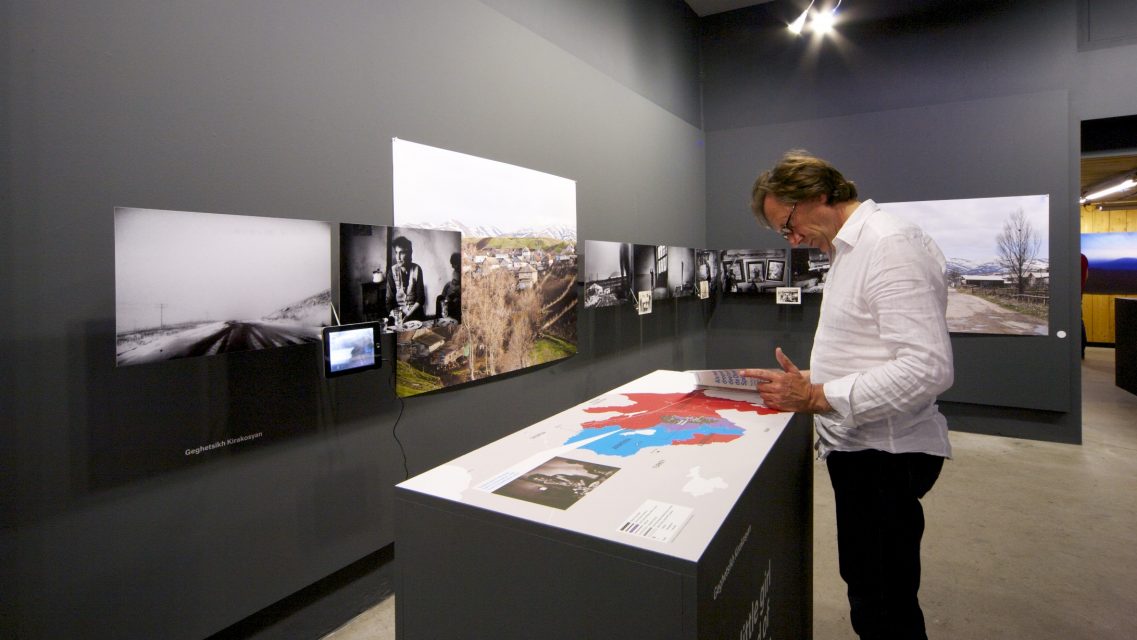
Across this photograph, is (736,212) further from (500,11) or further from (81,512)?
(81,512)

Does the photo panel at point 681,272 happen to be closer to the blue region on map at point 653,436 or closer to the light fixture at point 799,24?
the light fixture at point 799,24

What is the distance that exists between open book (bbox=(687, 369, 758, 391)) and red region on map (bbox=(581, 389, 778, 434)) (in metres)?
0.04

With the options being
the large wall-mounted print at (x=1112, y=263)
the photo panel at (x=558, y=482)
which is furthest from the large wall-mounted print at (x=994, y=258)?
the large wall-mounted print at (x=1112, y=263)

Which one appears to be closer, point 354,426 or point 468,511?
point 468,511

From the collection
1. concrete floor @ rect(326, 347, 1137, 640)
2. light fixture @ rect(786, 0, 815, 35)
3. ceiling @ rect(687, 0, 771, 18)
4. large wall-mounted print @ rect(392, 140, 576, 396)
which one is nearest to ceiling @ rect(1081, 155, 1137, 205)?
light fixture @ rect(786, 0, 815, 35)

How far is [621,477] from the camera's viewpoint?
46.8 inches

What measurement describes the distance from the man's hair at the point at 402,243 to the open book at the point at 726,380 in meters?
1.26

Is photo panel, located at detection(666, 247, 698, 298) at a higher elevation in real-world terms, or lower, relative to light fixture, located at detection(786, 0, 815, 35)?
lower

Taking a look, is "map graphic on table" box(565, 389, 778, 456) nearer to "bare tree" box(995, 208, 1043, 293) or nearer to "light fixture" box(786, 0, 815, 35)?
"bare tree" box(995, 208, 1043, 293)

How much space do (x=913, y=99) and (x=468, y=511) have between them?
5498 millimetres

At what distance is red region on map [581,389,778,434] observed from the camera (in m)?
1.61

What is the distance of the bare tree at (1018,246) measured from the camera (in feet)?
14.9

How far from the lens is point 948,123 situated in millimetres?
4773

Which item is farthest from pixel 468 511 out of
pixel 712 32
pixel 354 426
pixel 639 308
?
pixel 712 32
